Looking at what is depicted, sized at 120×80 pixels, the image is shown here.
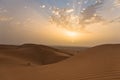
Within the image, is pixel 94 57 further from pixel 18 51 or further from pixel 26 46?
pixel 26 46

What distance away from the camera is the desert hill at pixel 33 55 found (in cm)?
540

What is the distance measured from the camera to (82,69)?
3.66 m

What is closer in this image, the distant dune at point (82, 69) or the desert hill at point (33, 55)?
the distant dune at point (82, 69)

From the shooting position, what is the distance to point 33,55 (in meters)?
6.00

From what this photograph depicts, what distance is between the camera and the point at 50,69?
3.94 metres

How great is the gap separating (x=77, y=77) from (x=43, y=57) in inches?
106

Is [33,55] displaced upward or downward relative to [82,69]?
upward

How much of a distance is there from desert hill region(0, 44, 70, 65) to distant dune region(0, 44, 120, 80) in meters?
1.18

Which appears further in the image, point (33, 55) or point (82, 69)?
point (33, 55)

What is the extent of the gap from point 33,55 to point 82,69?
2.47 meters

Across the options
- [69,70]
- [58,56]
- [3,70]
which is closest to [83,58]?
[69,70]

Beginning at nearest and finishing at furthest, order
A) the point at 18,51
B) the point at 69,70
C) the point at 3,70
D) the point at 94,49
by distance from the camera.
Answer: the point at 69,70, the point at 3,70, the point at 94,49, the point at 18,51

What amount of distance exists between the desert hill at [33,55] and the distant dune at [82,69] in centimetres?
118

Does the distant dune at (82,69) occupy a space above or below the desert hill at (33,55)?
below
